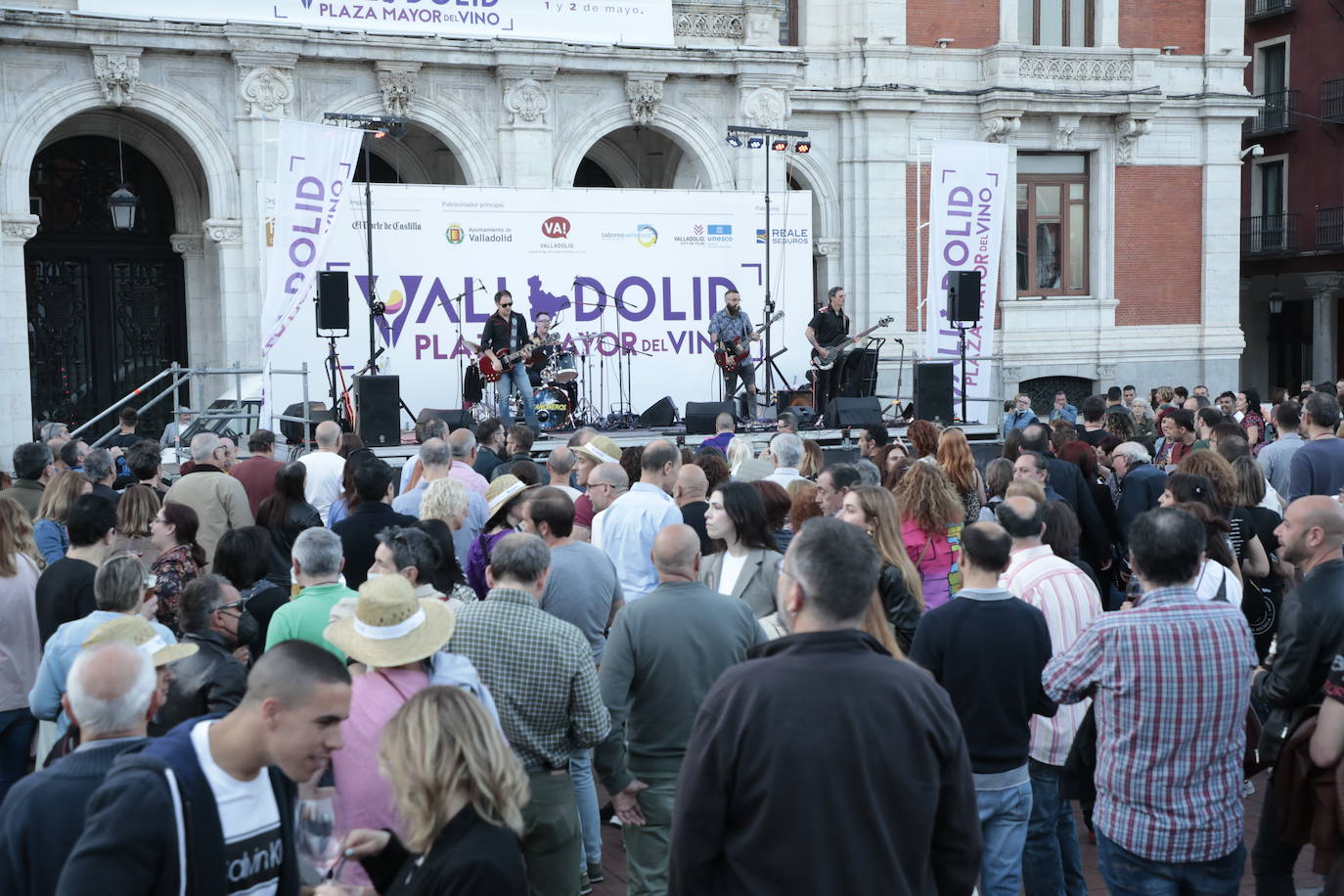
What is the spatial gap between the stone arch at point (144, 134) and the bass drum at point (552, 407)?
456 cm

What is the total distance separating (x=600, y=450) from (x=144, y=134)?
42.4 feet

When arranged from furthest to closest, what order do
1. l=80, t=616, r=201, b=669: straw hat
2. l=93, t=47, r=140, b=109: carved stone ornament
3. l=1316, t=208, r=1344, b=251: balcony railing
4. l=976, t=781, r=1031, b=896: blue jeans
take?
l=1316, t=208, r=1344, b=251: balcony railing, l=93, t=47, r=140, b=109: carved stone ornament, l=976, t=781, r=1031, b=896: blue jeans, l=80, t=616, r=201, b=669: straw hat

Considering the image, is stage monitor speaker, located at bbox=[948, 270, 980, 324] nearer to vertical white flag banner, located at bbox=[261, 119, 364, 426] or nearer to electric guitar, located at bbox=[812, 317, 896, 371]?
electric guitar, located at bbox=[812, 317, 896, 371]

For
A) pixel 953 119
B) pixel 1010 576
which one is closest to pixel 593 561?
pixel 1010 576

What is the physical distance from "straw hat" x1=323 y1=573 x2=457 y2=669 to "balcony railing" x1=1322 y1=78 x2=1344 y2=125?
30235 mm

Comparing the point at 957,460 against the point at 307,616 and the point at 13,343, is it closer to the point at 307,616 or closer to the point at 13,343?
the point at 307,616

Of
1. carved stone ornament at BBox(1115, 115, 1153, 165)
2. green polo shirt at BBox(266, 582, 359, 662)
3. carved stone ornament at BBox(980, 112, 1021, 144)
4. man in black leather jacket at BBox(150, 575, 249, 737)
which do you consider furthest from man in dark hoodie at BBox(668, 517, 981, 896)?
carved stone ornament at BBox(1115, 115, 1153, 165)

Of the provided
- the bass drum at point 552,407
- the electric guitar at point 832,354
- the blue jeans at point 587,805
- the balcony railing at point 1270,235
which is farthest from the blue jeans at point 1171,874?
the balcony railing at point 1270,235

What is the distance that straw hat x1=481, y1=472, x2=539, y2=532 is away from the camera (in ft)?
21.0

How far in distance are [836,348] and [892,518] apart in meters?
11.2

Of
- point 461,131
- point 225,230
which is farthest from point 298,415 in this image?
point 461,131

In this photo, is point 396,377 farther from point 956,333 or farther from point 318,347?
point 956,333

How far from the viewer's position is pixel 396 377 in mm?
12922

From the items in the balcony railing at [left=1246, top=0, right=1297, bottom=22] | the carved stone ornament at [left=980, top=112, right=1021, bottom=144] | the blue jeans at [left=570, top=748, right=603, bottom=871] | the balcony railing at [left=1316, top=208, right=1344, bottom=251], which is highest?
the balcony railing at [left=1246, top=0, right=1297, bottom=22]
